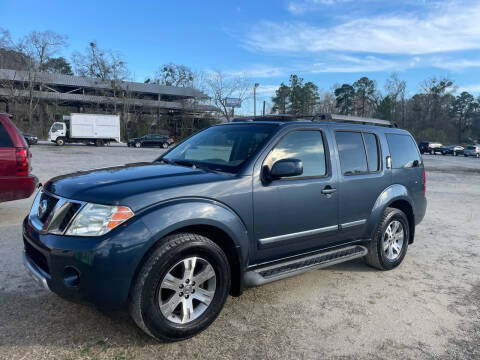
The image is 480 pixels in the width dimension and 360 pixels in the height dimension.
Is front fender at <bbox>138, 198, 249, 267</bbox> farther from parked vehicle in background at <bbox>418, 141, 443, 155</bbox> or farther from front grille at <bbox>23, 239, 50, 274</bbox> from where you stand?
parked vehicle in background at <bbox>418, 141, 443, 155</bbox>

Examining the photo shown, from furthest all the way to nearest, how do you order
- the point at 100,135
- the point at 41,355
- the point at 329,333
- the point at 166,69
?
the point at 166,69 → the point at 100,135 → the point at 329,333 → the point at 41,355

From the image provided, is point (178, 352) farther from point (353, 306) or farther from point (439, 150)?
point (439, 150)

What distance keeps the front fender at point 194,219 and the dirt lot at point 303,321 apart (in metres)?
0.69

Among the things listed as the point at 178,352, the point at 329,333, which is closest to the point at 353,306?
the point at 329,333

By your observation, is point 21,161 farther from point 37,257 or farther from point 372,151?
point 372,151

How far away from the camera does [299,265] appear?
139 inches

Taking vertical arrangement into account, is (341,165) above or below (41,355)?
above

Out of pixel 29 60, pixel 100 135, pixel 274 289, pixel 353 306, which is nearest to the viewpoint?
pixel 353 306

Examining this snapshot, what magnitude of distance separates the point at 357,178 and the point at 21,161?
5.10 meters

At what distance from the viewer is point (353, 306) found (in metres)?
3.64

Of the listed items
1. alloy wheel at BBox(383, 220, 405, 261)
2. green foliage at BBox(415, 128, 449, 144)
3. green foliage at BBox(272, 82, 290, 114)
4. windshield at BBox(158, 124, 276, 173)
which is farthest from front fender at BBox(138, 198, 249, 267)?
green foliage at BBox(415, 128, 449, 144)

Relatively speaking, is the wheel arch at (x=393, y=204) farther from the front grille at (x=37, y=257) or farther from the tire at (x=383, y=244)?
the front grille at (x=37, y=257)

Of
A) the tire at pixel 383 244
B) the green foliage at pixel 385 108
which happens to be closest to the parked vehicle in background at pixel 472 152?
the green foliage at pixel 385 108

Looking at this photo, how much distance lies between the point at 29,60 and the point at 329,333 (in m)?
57.7
